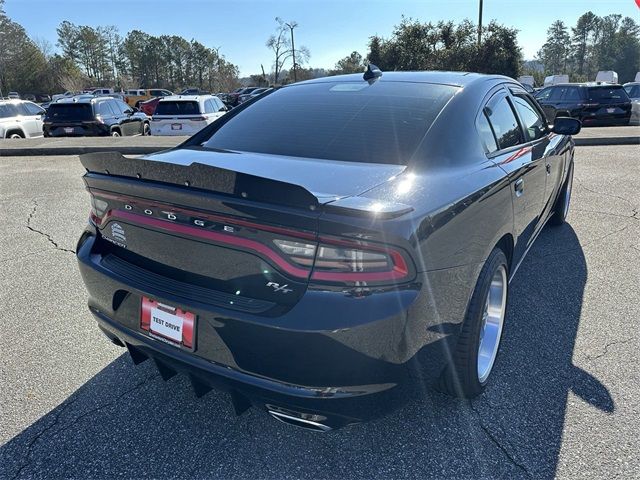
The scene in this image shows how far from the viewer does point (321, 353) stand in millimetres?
1656

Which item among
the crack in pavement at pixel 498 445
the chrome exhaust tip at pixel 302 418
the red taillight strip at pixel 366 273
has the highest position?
the red taillight strip at pixel 366 273

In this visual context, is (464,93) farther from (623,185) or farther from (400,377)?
(623,185)

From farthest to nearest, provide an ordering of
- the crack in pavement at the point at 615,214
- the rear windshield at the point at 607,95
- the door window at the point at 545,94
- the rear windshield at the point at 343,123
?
the door window at the point at 545,94, the rear windshield at the point at 607,95, the crack in pavement at the point at 615,214, the rear windshield at the point at 343,123

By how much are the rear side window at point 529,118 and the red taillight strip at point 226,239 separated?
2418 mm

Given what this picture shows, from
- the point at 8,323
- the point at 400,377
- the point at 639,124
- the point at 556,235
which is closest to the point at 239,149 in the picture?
the point at 400,377

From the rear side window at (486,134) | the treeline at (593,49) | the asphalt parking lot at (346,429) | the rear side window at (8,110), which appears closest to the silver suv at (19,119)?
the rear side window at (8,110)

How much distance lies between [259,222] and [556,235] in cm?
430

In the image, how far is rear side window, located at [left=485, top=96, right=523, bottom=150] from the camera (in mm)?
2795

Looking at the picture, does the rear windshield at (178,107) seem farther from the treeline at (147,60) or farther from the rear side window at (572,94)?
the treeline at (147,60)

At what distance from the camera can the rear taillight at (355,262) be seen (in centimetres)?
163

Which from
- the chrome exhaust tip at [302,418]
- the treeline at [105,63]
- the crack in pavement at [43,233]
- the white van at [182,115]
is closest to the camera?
the chrome exhaust tip at [302,418]

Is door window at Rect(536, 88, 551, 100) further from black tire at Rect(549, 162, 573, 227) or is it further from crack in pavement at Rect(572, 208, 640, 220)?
black tire at Rect(549, 162, 573, 227)

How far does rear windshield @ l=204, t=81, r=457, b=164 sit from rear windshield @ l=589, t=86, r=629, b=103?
46.9 ft

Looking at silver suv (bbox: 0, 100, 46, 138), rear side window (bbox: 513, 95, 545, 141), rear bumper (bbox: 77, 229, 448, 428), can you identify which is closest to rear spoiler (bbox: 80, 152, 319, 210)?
rear bumper (bbox: 77, 229, 448, 428)
